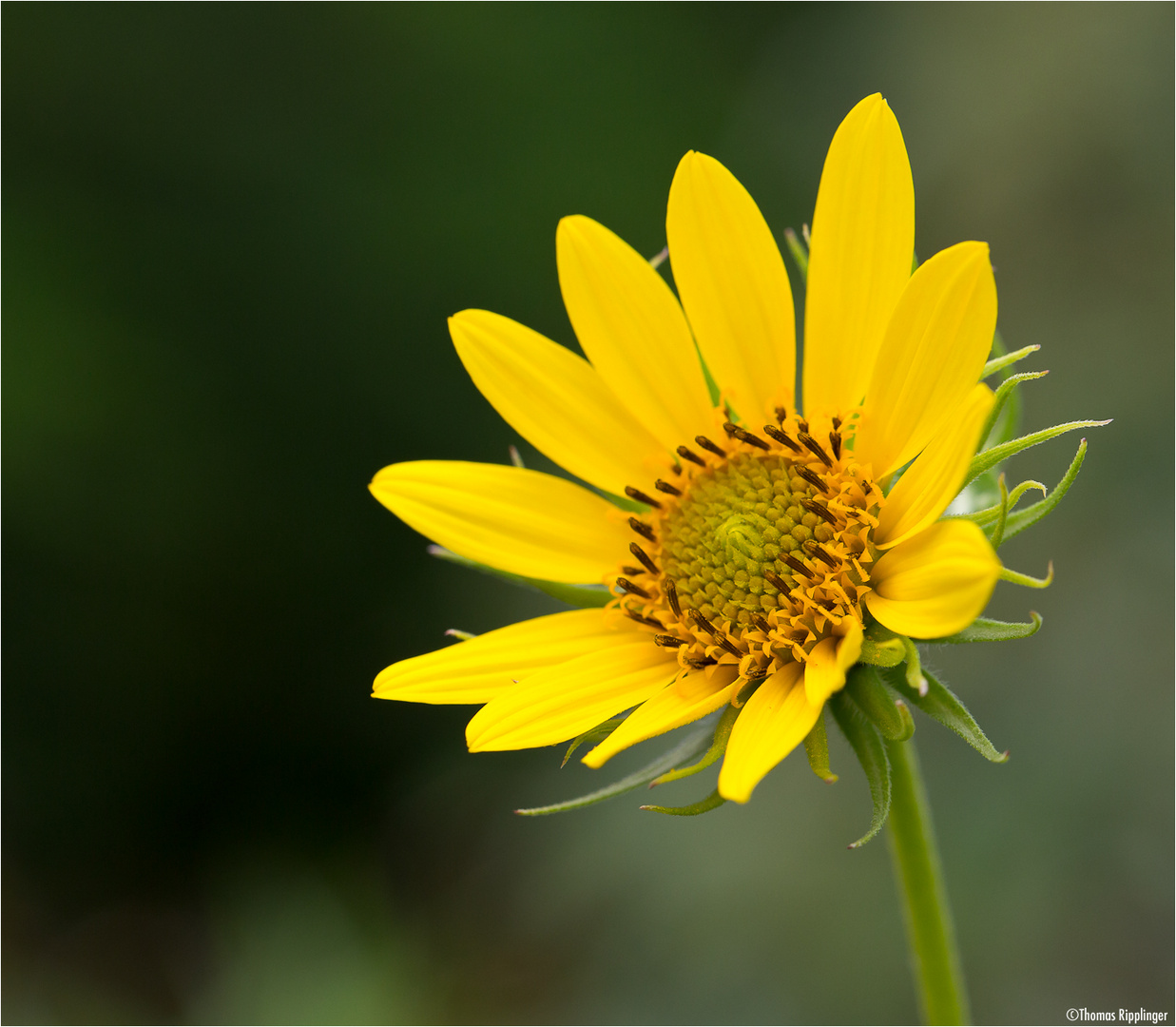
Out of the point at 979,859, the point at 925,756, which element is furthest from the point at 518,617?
the point at 979,859

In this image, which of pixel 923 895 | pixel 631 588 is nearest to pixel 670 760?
pixel 631 588

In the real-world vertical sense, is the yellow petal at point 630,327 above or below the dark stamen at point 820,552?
above

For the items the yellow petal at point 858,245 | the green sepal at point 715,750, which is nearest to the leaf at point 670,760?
the green sepal at point 715,750

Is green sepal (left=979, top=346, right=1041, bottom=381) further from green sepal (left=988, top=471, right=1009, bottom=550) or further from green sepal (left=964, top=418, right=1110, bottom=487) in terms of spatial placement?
green sepal (left=988, top=471, right=1009, bottom=550)

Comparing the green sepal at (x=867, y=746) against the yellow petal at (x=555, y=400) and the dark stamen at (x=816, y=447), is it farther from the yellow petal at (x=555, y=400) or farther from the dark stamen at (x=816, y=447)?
the yellow petal at (x=555, y=400)

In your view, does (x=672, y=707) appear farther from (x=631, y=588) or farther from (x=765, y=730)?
(x=631, y=588)

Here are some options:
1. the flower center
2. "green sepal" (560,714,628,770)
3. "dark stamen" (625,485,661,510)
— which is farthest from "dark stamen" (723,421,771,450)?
"green sepal" (560,714,628,770)

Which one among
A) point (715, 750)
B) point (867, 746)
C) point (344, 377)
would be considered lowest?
point (867, 746)
